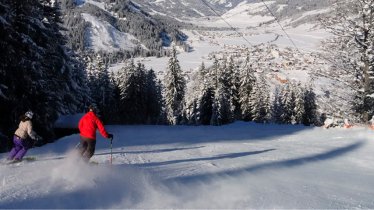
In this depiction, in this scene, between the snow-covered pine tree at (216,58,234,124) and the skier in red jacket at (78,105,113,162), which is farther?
the snow-covered pine tree at (216,58,234,124)

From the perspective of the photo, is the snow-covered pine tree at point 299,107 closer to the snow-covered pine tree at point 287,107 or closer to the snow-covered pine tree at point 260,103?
the snow-covered pine tree at point 287,107

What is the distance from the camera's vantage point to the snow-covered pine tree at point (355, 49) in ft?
77.9

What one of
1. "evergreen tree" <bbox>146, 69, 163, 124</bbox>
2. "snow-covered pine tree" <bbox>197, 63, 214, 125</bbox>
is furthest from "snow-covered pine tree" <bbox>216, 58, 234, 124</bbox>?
"evergreen tree" <bbox>146, 69, 163, 124</bbox>

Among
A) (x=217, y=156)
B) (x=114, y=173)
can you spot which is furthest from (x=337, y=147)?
(x=114, y=173)

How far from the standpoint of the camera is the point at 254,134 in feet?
91.4

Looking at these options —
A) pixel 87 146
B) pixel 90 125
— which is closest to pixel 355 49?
pixel 90 125

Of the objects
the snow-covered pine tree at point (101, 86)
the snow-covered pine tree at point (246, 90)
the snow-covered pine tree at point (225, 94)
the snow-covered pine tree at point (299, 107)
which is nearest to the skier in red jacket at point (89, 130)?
the snow-covered pine tree at point (225, 94)

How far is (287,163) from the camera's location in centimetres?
1543

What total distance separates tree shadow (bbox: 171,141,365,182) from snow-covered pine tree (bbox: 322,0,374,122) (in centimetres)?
484

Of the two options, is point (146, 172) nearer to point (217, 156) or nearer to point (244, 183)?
point (244, 183)

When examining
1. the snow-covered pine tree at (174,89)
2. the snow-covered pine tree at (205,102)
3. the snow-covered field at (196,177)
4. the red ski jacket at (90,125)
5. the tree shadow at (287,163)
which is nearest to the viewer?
the snow-covered field at (196,177)

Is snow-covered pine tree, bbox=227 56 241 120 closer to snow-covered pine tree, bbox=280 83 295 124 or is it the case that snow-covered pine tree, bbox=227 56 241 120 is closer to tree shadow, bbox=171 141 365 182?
snow-covered pine tree, bbox=280 83 295 124

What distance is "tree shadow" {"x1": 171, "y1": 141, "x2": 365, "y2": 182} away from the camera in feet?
40.2

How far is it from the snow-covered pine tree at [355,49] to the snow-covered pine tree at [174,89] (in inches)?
1482
